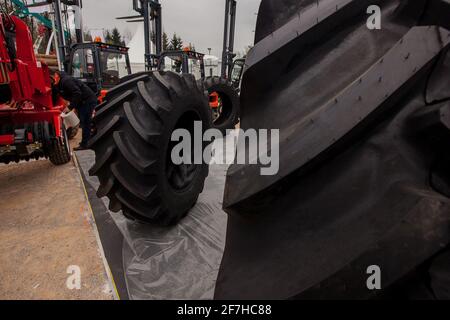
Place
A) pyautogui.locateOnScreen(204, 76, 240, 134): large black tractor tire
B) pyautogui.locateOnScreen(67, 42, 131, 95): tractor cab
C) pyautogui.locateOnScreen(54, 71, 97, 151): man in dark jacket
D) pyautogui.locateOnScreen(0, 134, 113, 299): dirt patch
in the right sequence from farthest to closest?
pyautogui.locateOnScreen(67, 42, 131, 95): tractor cab, pyautogui.locateOnScreen(204, 76, 240, 134): large black tractor tire, pyautogui.locateOnScreen(54, 71, 97, 151): man in dark jacket, pyautogui.locateOnScreen(0, 134, 113, 299): dirt patch

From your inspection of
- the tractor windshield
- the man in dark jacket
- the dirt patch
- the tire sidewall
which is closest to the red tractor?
the dirt patch

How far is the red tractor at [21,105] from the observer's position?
316cm

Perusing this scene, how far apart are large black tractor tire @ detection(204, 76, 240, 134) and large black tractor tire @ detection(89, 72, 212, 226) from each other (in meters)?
3.81

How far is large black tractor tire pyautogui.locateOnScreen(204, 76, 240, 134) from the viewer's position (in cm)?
592

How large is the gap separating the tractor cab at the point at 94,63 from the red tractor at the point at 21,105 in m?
2.61

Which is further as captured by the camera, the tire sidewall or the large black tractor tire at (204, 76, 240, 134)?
the large black tractor tire at (204, 76, 240, 134)

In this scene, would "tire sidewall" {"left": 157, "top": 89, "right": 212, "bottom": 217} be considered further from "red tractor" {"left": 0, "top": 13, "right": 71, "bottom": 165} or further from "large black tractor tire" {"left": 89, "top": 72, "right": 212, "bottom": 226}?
"red tractor" {"left": 0, "top": 13, "right": 71, "bottom": 165}

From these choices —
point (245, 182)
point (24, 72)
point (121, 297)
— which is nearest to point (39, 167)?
point (24, 72)

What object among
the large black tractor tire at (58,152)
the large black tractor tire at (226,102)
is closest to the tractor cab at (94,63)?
the large black tractor tire at (226,102)

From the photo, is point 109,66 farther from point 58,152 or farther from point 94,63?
point 58,152

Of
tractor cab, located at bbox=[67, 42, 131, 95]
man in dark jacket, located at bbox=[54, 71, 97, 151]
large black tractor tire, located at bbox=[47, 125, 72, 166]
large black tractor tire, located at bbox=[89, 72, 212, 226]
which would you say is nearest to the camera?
large black tractor tire, located at bbox=[89, 72, 212, 226]

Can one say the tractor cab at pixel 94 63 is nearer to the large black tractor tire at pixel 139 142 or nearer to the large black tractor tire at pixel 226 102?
the large black tractor tire at pixel 226 102

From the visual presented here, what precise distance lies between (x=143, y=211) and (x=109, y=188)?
28 centimetres

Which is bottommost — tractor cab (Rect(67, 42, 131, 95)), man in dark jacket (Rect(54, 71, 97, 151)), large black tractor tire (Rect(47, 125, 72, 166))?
large black tractor tire (Rect(47, 125, 72, 166))
